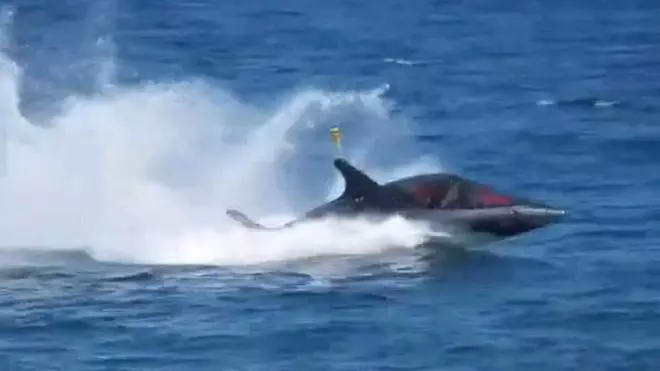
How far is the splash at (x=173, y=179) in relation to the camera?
66.6 metres

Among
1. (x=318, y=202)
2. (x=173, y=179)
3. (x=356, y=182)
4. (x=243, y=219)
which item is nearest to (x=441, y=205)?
(x=356, y=182)

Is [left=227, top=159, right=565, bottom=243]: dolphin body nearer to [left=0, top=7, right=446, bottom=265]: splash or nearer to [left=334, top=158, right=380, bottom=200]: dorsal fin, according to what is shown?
[left=334, top=158, right=380, bottom=200]: dorsal fin

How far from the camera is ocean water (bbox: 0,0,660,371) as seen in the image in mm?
57656

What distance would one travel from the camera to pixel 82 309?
60344 mm

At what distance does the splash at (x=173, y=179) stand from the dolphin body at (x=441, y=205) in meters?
0.46

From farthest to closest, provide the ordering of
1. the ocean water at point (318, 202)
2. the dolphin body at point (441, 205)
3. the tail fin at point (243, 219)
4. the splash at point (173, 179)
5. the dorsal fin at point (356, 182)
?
1. the tail fin at point (243, 219)
2. the splash at point (173, 179)
3. the dorsal fin at point (356, 182)
4. the dolphin body at point (441, 205)
5. the ocean water at point (318, 202)

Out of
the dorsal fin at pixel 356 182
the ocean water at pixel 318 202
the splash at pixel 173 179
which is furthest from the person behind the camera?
the splash at pixel 173 179

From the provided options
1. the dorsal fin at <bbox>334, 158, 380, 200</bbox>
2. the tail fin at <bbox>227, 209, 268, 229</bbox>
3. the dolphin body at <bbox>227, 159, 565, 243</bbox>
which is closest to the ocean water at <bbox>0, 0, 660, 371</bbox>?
the tail fin at <bbox>227, 209, 268, 229</bbox>

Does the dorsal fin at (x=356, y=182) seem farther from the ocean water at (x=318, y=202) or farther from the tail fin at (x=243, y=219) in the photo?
the tail fin at (x=243, y=219)

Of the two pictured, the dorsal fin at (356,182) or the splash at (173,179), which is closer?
the dorsal fin at (356,182)

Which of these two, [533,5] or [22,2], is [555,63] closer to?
[533,5]

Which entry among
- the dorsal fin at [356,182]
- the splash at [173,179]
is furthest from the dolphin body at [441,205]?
the splash at [173,179]

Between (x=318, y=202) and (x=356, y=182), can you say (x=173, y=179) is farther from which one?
(x=356, y=182)

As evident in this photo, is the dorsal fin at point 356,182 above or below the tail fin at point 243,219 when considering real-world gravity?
above
